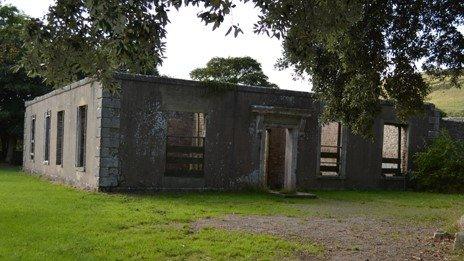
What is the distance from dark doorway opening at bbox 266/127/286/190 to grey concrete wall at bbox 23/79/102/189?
716 cm

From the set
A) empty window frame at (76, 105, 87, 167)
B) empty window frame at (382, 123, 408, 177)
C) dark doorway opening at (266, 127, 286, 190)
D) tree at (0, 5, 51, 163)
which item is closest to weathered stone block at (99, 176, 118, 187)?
empty window frame at (76, 105, 87, 167)

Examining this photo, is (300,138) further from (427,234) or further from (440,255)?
(440,255)

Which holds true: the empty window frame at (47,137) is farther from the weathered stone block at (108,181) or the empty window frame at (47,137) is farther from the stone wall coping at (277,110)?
the stone wall coping at (277,110)

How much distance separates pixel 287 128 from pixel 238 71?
31.1 metres

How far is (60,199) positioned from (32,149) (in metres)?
13.1

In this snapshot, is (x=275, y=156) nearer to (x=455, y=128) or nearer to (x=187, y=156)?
(x=187, y=156)

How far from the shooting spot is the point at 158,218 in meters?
10.6

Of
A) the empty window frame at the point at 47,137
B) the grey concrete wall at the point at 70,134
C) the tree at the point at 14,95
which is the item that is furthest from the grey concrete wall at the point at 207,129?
the tree at the point at 14,95

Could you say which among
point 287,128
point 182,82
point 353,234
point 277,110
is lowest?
point 353,234

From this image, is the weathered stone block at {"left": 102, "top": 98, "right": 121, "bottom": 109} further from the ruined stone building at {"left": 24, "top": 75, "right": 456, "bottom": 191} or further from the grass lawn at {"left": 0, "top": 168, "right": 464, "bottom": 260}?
the grass lawn at {"left": 0, "top": 168, "right": 464, "bottom": 260}

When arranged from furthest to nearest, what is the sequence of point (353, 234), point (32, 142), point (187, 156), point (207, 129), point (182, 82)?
point (32, 142) → point (187, 156) → point (207, 129) → point (182, 82) → point (353, 234)

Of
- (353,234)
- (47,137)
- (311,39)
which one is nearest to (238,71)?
(47,137)

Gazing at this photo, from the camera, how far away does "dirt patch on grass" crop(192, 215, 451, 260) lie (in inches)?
321

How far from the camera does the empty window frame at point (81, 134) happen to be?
17.6 metres
